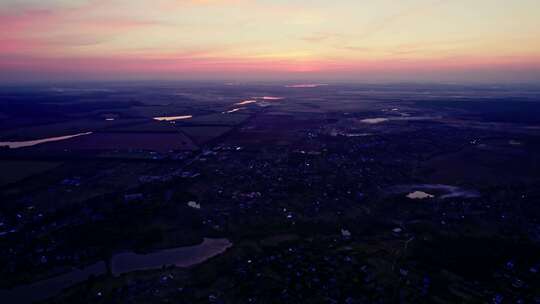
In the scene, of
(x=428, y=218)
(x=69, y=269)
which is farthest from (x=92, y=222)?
(x=428, y=218)

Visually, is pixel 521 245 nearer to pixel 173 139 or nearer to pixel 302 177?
pixel 302 177

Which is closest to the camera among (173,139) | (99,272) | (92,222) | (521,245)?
(99,272)

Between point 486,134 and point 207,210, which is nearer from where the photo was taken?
point 207,210

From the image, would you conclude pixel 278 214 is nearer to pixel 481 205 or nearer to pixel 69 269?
pixel 69 269

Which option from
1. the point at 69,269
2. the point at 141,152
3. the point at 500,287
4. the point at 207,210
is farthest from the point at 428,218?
the point at 141,152

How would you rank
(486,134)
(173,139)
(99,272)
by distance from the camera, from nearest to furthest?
(99,272)
(173,139)
(486,134)

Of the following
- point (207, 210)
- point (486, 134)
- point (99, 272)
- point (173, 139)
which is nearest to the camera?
point (99, 272)

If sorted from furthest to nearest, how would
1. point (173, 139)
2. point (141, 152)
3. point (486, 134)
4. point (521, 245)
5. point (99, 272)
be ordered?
point (486, 134) → point (173, 139) → point (141, 152) → point (521, 245) → point (99, 272)

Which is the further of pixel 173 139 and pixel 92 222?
pixel 173 139

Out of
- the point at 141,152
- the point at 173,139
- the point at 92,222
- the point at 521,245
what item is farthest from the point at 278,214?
the point at 173,139
